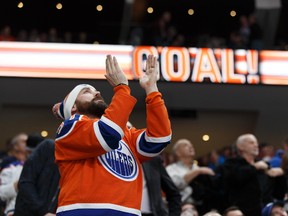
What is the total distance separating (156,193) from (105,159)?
2185mm

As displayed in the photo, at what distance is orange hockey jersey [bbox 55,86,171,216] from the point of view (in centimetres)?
470

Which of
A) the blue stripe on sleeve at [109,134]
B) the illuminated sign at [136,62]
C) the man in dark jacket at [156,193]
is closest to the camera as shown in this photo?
the blue stripe on sleeve at [109,134]

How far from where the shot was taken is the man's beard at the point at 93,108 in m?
4.93

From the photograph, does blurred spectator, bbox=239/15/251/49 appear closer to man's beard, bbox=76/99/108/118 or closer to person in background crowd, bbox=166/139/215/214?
person in background crowd, bbox=166/139/215/214

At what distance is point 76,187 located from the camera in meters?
4.75

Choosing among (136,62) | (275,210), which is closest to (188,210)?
(275,210)

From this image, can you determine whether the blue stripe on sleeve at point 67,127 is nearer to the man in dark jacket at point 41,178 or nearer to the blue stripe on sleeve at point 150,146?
the blue stripe on sleeve at point 150,146

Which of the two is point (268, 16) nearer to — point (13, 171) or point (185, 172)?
point (185, 172)

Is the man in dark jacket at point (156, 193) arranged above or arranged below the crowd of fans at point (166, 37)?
below

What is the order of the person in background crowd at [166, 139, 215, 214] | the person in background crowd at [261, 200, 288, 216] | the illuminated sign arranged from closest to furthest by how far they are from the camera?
the person in background crowd at [261, 200, 288, 216] < the person in background crowd at [166, 139, 215, 214] < the illuminated sign

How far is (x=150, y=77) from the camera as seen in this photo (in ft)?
16.1

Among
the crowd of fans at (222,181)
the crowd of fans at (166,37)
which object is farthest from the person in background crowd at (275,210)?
the crowd of fans at (166,37)

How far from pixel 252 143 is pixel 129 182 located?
383 centimetres

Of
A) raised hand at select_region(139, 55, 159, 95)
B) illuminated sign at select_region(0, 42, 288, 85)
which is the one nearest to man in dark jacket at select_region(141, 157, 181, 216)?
raised hand at select_region(139, 55, 159, 95)
